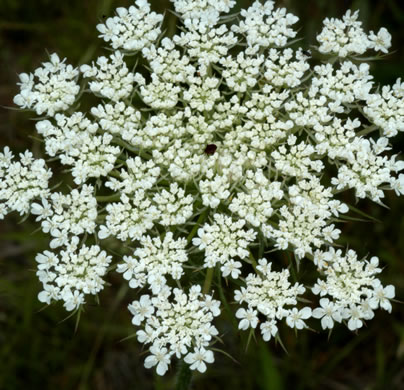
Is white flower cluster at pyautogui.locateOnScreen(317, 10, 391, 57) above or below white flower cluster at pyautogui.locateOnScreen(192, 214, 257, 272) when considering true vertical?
above

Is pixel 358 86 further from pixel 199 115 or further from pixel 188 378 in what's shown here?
pixel 188 378

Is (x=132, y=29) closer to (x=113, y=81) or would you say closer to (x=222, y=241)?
(x=113, y=81)

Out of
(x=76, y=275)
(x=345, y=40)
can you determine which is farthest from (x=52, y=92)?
(x=345, y=40)

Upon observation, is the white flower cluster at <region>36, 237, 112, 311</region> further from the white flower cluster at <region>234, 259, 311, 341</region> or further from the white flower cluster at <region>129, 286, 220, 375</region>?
the white flower cluster at <region>234, 259, 311, 341</region>

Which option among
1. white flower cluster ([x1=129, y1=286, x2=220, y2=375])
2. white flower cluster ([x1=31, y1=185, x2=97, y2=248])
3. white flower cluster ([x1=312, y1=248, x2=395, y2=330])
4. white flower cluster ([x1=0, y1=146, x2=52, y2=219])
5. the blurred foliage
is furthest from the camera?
the blurred foliage

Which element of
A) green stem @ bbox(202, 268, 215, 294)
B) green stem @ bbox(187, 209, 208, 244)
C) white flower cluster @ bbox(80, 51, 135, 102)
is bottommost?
green stem @ bbox(202, 268, 215, 294)

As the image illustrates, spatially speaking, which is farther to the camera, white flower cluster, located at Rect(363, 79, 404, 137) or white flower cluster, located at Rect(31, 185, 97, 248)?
white flower cluster, located at Rect(363, 79, 404, 137)

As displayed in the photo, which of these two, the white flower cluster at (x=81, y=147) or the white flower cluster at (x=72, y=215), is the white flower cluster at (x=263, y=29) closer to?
the white flower cluster at (x=81, y=147)

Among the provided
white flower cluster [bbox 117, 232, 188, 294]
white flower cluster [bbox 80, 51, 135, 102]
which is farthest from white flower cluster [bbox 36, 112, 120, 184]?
white flower cluster [bbox 117, 232, 188, 294]
